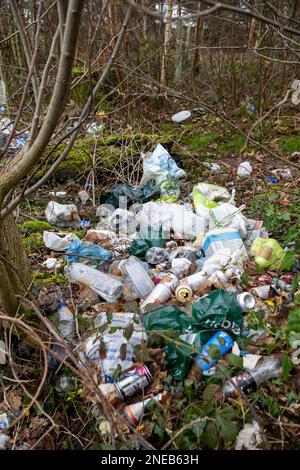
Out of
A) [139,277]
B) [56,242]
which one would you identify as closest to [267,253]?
[139,277]

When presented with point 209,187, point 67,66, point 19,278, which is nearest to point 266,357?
point 19,278

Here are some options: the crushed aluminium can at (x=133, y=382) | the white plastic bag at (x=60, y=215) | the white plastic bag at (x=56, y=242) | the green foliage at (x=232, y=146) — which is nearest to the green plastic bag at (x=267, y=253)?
the crushed aluminium can at (x=133, y=382)

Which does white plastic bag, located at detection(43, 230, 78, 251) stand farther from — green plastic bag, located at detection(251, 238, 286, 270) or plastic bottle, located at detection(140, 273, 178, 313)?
green plastic bag, located at detection(251, 238, 286, 270)

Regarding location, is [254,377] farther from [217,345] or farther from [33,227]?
[33,227]

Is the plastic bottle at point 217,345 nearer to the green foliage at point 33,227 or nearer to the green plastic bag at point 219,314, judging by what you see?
the green plastic bag at point 219,314

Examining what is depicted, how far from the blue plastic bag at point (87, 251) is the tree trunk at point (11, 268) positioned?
72 cm

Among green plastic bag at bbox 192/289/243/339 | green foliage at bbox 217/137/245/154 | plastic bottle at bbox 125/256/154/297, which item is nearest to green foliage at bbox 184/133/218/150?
green foliage at bbox 217/137/245/154

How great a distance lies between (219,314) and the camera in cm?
190

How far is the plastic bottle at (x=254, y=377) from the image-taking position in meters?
1.68

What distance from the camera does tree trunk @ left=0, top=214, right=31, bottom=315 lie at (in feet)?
5.92

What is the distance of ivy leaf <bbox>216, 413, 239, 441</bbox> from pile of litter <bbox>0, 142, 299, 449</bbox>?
5.0 inches

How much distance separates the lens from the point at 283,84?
555 cm

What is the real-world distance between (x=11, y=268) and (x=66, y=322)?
43cm

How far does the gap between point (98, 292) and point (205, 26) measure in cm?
591
